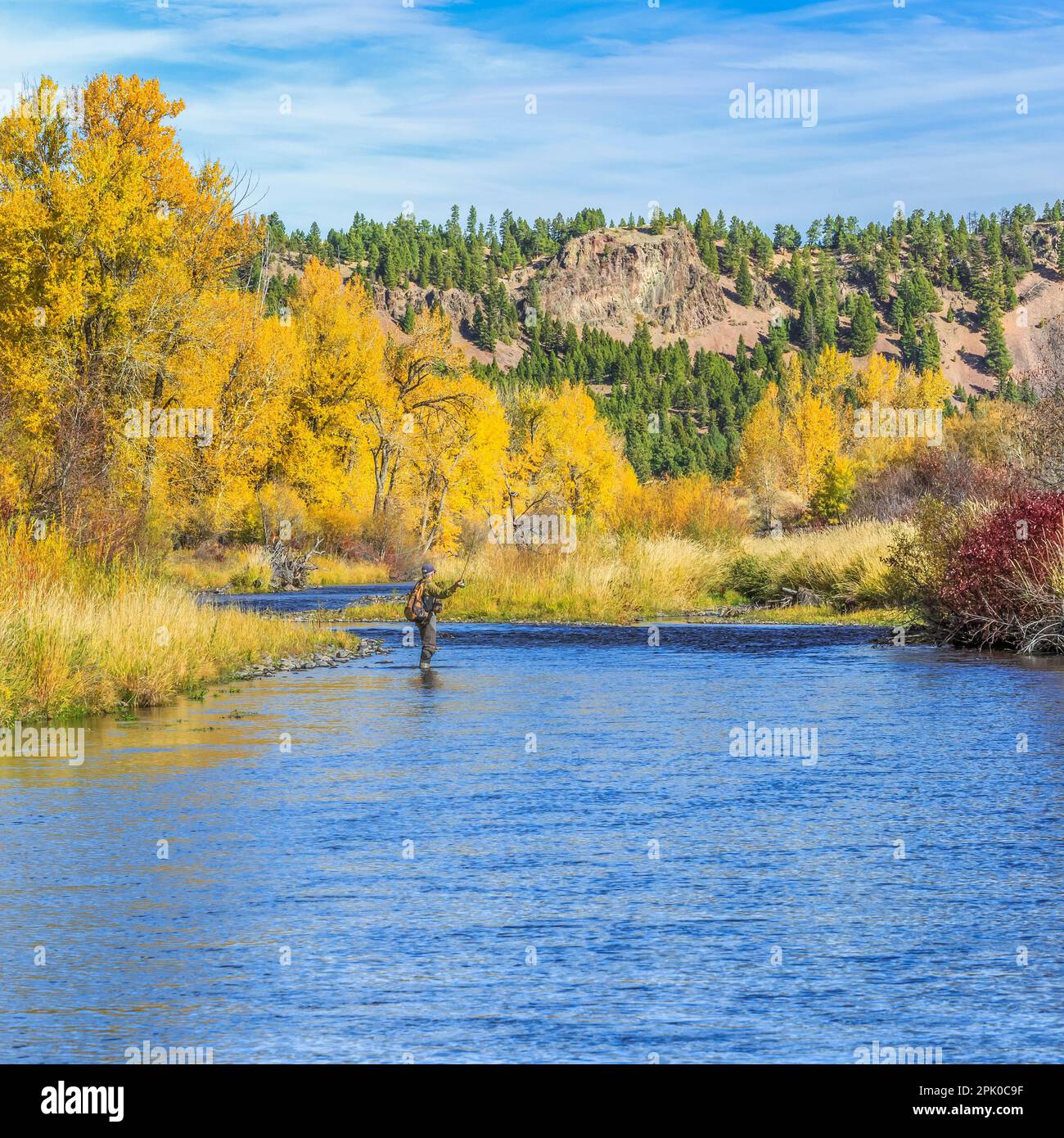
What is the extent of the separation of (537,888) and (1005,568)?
20715 millimetres

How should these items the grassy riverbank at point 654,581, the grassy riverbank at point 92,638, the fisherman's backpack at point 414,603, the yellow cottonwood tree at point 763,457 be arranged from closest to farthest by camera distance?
the grassy riverbank at point 92,638
the fisherman's backpack at point 414,603
the grassy riverbank at point 654,581
the yellow cottonwood tree at point 763,457

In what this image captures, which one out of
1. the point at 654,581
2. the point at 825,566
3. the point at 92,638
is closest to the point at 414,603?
the point at 92,638

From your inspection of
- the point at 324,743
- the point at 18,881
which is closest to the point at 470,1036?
the point at 18,881

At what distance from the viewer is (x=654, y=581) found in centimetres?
4184

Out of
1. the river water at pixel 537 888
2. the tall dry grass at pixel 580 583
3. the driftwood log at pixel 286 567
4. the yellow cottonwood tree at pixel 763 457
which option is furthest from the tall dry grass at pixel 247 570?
the yellow cottonwood tree at pixel 763 457

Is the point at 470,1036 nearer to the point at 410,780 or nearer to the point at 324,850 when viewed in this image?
the point at 324,850

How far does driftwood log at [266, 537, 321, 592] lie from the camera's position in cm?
5384

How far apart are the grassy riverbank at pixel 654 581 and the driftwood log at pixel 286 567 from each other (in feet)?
34.5

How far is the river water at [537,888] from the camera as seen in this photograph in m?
6.90

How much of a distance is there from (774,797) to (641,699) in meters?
7.96

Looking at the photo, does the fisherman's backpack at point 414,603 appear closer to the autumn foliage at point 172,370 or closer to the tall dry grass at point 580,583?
the autumn foliage at point 172,370

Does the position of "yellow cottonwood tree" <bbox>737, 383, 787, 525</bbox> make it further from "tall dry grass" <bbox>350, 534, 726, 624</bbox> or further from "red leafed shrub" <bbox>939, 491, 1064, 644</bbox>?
"red leafed shrub" <bbox>939, 491, 1064, 644</bbox>

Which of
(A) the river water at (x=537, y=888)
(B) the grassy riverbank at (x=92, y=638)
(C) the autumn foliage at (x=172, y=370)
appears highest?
(C) the autumn foliage at (x=172, y=370)

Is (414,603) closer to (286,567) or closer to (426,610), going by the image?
(426,610)
